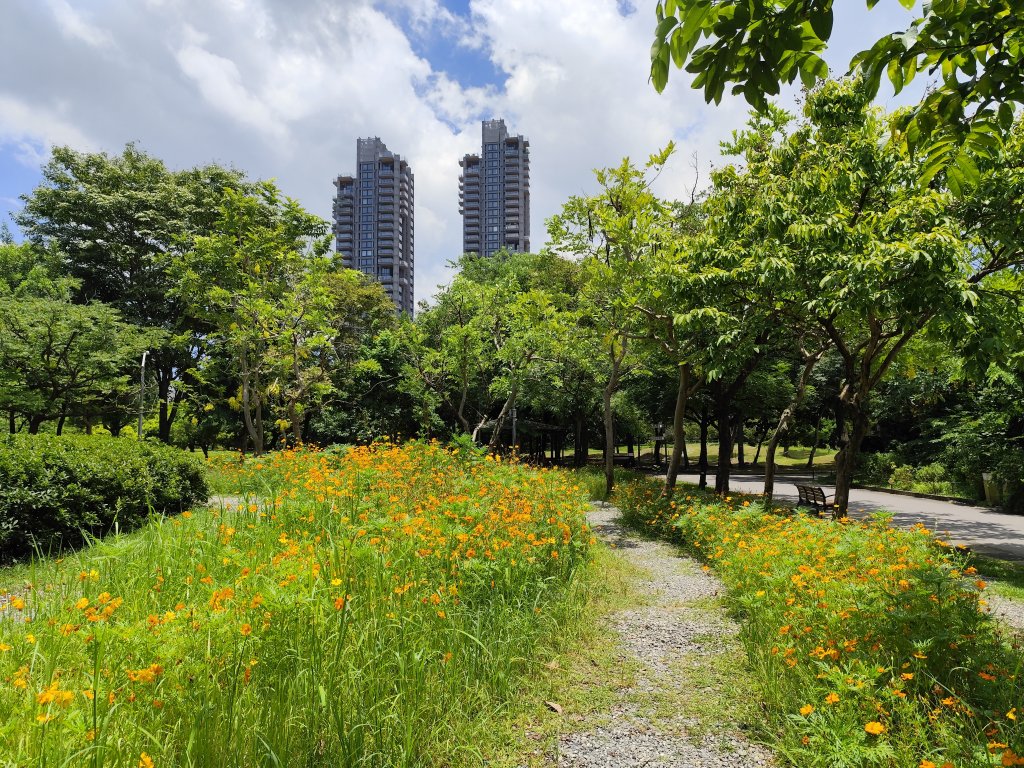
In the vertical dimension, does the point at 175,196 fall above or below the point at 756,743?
above

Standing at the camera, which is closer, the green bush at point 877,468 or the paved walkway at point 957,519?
the paved walkway at point 957,519

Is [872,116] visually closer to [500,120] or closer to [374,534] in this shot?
[374,534]

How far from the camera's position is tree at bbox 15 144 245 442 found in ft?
74.8

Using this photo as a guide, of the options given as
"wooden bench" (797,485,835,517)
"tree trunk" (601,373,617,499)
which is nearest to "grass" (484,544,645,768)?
"wooden bench" (797,485,835,517)

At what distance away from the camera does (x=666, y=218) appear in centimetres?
1149

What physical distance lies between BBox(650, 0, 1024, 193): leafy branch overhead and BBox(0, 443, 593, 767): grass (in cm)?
307

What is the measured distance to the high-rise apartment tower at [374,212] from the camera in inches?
4257

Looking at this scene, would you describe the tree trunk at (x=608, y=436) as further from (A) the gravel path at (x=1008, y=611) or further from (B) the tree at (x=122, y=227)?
(B) the tree at (x=122, y=227)

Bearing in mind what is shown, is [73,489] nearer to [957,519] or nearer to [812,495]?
[812,495]

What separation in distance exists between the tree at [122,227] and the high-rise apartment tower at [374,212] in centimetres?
8303

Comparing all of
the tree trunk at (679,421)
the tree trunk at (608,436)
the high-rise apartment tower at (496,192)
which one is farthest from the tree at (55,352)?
the high-rise apartment tower at (496,192)

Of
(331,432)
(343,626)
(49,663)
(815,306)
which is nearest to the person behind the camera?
(49,663)

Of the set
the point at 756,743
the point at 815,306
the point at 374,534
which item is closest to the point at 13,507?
the point at 374,534

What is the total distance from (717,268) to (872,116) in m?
3.37
